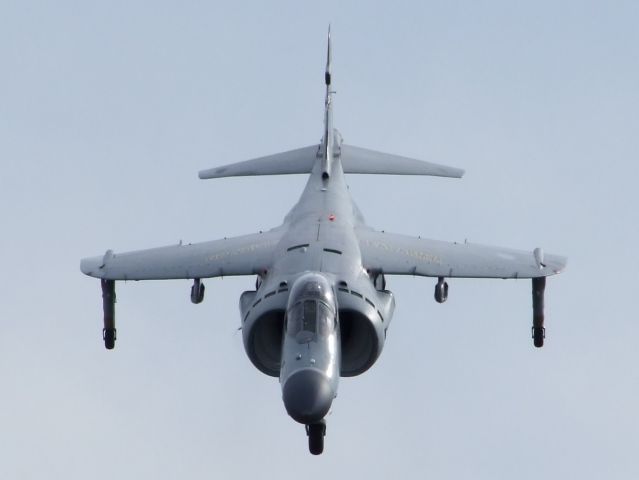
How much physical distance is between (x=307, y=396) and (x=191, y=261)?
9.13 m

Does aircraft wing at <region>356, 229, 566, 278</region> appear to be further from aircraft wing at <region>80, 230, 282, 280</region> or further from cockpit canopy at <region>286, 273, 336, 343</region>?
cockpit canopy at <region>286, 273, 336, 343</region>

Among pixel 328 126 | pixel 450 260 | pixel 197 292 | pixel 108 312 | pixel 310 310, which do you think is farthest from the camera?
pixel 328 126

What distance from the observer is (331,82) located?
5297 centimetres

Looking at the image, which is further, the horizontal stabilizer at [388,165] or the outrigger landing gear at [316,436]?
the horizontal stabilizer at [388,165]

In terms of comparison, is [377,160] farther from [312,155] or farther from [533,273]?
[533,273]

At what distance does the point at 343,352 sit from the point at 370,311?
1264mm

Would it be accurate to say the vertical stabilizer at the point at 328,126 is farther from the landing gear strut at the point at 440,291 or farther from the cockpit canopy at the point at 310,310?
the cockpit canopy at the point at 310,310

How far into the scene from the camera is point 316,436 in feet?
122

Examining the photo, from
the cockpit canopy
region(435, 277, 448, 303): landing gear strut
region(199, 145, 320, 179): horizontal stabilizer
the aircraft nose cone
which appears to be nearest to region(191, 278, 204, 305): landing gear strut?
the cockpit canopy

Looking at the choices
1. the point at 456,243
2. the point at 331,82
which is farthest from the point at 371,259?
the point at 331,82

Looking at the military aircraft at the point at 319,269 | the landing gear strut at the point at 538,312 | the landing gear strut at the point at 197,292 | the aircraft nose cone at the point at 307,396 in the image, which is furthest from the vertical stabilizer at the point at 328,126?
the aircraft nose cone at the point at 307,396

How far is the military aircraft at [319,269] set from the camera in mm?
37406

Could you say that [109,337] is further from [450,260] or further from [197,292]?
[450,260]

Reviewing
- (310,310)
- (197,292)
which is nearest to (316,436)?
(310,310)
